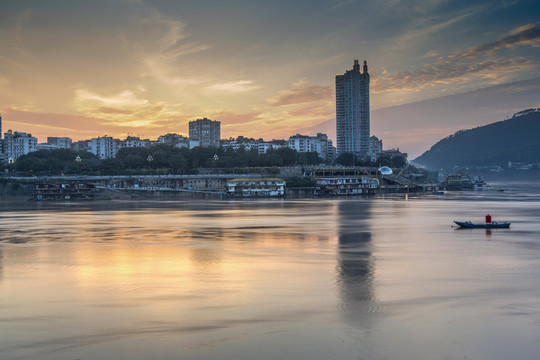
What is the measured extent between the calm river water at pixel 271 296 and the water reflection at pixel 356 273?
0.36 feet

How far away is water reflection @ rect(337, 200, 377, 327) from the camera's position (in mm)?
20375

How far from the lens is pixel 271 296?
23125mm

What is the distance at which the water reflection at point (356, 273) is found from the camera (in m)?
20.4

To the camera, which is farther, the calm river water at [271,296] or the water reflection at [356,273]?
the water reflection at [356,273]

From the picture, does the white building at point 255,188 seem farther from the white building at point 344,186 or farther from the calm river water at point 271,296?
the calm river water at point 271,296

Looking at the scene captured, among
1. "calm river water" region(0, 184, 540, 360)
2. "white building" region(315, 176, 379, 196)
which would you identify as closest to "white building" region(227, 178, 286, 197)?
"white building" region(315, 176, 379, 196)

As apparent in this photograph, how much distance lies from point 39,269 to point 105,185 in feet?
343

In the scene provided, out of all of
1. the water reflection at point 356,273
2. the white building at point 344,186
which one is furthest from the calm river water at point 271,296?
the white building at point 344,186

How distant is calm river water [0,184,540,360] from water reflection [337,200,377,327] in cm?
11

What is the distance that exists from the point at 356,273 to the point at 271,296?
6.80m

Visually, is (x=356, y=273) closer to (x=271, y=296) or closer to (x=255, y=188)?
(x=271, y=296)

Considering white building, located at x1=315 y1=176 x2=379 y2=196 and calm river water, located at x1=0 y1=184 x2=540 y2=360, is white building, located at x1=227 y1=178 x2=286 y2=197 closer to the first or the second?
white building, located at x1=315 y1=176 x2=379 y2=196

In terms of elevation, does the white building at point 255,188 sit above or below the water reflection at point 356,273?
above

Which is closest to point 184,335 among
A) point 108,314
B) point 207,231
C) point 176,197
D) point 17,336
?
point 108,314
